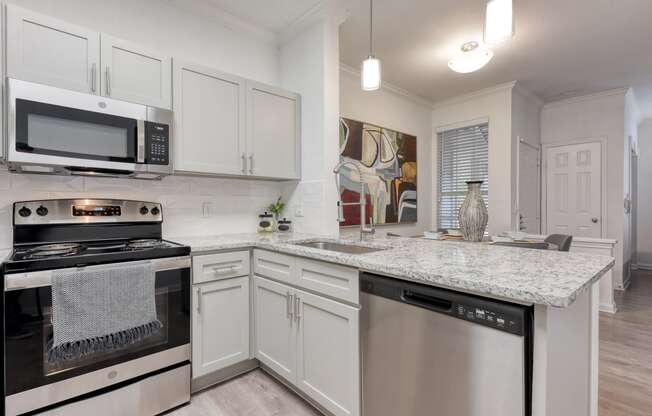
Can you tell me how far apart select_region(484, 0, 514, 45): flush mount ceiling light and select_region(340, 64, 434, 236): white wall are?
2047 mm

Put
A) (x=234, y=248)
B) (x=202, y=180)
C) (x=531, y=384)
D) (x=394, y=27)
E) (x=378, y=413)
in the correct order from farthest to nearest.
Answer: (x=394, y=27) < (x=202, y=180) < (x=234, y=248) < (x=378, y=413) < (x=531, y=384)

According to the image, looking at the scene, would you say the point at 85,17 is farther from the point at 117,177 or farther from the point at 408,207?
the point at 408,207

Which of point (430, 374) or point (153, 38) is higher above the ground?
point (153, 38)

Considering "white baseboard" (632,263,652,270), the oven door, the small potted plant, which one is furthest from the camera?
"white baseboard" (632,263,652,270)

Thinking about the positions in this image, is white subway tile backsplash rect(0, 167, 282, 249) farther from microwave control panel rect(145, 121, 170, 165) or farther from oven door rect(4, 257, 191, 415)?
oven door rect(4, 257, 191, 415)

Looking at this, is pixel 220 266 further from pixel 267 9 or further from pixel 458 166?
pixel 458 166

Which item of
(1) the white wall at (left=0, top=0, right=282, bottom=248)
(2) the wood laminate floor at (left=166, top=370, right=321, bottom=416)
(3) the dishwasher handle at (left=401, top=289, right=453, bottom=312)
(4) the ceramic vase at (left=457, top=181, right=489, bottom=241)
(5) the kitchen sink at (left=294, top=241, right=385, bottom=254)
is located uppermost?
(1) the white wall at (left=0, top=0, right=282, bottom=248)

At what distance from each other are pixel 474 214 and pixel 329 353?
1414 millimetres

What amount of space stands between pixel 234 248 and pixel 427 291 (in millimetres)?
1301

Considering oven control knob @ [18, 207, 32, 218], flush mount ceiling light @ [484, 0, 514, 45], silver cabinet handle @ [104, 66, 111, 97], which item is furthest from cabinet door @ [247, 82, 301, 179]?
flush mount ceiling light @ [484, 0, 514, 45]

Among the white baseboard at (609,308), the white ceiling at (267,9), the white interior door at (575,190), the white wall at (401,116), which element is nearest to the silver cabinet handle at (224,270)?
the white ceiling at (267,9)

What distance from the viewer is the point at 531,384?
2.96 feet

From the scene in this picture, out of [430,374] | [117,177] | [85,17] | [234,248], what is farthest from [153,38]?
[430,374]

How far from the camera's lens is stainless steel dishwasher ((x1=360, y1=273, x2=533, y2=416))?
0.92 meters
